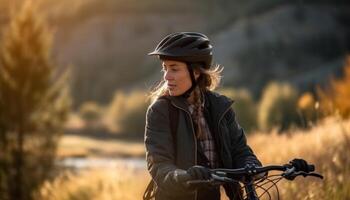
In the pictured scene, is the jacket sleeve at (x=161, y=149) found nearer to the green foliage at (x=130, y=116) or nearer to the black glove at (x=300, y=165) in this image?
the black glove at (x=300, y=165)

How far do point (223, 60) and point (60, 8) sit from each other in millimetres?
51704

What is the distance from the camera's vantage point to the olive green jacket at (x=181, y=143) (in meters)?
4.04

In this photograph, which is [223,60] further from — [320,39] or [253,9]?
[253,9]

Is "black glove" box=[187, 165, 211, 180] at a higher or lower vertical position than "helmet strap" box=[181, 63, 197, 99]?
→ lower

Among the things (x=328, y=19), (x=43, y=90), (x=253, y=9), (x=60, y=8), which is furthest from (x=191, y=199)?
(x=60, y=8)

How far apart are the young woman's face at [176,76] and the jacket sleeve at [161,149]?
0.11 meters

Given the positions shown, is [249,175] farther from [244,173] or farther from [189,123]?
[189,123]

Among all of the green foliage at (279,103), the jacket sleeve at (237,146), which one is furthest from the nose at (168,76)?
the green foliage at (279,103)

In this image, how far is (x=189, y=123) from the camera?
4.19m

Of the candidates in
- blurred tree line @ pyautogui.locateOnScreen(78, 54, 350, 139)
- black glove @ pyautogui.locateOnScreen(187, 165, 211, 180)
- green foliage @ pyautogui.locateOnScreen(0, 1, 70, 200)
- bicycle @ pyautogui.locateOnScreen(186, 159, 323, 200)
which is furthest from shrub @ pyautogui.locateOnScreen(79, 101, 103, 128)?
black glove @ pyautogui.locateOnScreen(187, 165, 211, 180)

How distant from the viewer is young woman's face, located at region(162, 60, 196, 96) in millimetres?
4277

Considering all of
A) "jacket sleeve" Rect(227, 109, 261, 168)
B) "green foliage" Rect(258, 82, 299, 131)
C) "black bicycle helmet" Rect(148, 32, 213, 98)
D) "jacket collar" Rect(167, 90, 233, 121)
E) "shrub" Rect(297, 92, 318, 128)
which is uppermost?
"black bicycle helmet" Rect(148, 32, 213, 98)

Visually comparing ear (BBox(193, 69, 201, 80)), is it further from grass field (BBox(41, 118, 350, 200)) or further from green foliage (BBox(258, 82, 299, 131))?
green foliage (BBox(258, 82, 299, 131))

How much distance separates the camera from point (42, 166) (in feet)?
72.0
